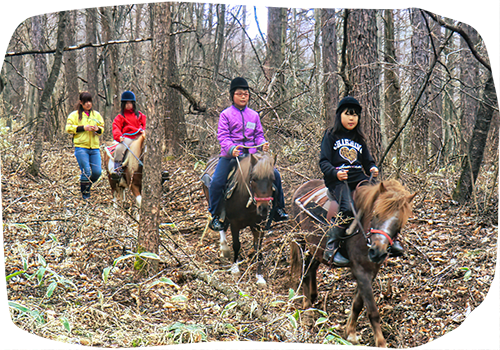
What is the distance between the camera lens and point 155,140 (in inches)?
154

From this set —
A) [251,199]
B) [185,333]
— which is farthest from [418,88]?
[185,333]

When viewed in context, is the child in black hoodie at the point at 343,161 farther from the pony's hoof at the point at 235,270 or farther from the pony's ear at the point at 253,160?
the pony's hoof at the point at 235,270

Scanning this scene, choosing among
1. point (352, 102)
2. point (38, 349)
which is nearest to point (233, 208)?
point (352, 102)

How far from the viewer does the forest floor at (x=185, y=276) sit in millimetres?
3355

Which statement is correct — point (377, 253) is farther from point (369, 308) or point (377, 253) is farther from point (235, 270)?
point (235, 270)

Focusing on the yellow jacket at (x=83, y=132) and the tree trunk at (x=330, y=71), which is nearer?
the yellow jacket at (x=83, y=132)

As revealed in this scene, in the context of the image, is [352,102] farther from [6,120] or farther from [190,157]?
[6,120]

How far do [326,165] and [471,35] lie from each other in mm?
1991

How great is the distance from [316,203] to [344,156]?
0.68 metres

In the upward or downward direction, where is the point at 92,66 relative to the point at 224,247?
upward

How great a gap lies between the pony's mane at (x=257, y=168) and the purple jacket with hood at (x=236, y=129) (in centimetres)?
18

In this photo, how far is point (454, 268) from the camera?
378 centimetres

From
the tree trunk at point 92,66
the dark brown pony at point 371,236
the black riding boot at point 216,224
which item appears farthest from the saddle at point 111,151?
the dark brown pony at point 371,236

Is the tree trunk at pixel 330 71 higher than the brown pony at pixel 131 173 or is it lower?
higher
